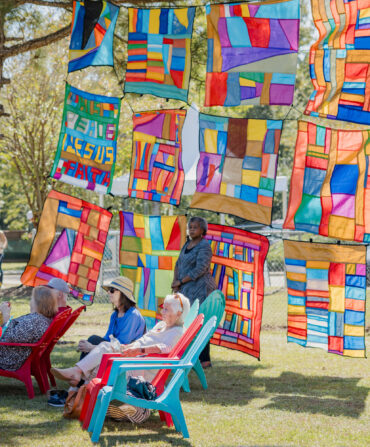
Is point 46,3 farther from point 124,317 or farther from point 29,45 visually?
point 124,317

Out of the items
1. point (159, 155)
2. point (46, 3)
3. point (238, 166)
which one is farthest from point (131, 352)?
point (46, 3)

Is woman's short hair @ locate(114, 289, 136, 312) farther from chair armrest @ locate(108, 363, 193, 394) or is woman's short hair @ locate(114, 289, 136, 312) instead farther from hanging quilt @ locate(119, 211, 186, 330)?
hanging quilt @ locate(119, 211, 186, 330)

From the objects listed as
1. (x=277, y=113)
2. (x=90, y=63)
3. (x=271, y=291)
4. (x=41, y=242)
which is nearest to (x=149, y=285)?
(x=41, y=242)

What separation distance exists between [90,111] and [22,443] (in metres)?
4.26

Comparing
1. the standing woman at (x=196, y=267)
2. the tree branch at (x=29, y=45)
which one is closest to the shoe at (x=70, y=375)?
the standing woman at (x=196, y=267)

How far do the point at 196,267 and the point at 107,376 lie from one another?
259cm

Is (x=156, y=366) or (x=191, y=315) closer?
(x=156, y=366)

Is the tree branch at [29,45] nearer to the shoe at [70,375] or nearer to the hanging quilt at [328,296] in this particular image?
the hanging quilt at [328,296]

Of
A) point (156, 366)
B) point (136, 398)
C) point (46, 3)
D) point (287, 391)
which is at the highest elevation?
point (46, 3)

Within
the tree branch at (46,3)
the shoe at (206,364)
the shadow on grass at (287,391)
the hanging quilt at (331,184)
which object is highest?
the tree branch at (46,3)

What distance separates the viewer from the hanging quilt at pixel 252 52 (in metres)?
7.22

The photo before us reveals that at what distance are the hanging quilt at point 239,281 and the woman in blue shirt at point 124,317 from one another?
187 cm

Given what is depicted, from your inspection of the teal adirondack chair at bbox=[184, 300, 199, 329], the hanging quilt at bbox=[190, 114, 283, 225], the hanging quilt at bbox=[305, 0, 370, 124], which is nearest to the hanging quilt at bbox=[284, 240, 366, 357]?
the hanging quilt at bbox=[190, 114, 283, 225]

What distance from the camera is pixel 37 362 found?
21.2 feet
